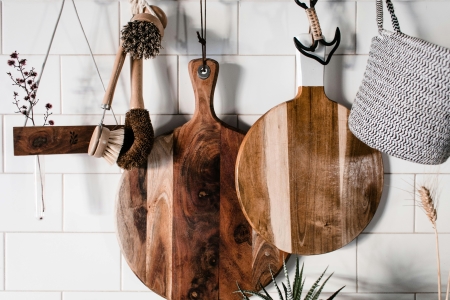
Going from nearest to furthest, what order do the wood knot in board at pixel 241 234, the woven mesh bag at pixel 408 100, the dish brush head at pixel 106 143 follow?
the woven mesh bag at pixel 408 100 < the dish brush head at pixel 106 143 < the wood knot in board at pixel 241 234

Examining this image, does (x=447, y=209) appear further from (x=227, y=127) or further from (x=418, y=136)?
(x=227, y=127)

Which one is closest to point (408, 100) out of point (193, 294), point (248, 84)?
point (248, 84)

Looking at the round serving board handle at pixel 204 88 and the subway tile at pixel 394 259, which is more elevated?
the round serving board handle at pixel 204 88

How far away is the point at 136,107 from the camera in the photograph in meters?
0.75

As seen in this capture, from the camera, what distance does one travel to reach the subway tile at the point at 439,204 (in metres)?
0.84

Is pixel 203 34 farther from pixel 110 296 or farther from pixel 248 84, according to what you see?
pixel 110 296

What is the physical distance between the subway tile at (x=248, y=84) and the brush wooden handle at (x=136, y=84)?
100 millimetres

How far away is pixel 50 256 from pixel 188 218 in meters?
0.33

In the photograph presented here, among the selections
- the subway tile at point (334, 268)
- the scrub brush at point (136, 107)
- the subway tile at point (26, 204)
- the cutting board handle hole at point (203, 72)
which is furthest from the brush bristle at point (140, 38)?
the subway tile at point (334, 268)

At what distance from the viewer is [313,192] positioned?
782mm

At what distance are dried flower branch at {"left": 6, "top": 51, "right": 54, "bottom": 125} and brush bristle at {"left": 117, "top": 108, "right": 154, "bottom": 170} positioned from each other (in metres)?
0.18

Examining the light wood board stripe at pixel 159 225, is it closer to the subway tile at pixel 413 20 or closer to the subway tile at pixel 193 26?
the subway tile at pixel 193 26

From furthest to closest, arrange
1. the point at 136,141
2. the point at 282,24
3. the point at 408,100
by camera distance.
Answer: the point at 282,24 → the point at 136,141 → the point at 408,100

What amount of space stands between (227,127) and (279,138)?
11cm
